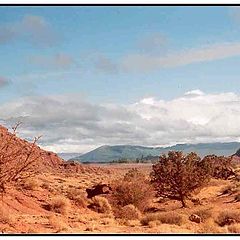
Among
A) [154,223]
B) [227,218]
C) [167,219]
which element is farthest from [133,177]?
[154,223]

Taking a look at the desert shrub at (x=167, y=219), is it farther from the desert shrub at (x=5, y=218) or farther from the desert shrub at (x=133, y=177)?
the desert shrub at (x=133, y=177)

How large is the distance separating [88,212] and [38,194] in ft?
9.59

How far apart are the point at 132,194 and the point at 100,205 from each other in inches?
57.9

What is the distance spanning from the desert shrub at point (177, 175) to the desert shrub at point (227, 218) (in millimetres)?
7278

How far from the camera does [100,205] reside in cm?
2272

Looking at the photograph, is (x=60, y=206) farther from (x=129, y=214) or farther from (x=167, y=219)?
(x=167, y=219)

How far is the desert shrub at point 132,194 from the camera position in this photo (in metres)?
22.9

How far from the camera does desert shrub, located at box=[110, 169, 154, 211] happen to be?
75.0 feet

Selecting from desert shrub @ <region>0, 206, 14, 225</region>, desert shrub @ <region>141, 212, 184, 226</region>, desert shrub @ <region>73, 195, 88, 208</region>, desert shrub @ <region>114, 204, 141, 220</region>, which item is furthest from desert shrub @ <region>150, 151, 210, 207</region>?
desert shrub @ <region>0, 206, 14, 225</region>

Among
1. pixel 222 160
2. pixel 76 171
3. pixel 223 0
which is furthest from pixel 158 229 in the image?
pixel 76 171

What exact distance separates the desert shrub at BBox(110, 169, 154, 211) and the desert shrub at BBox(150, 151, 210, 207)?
1942mm

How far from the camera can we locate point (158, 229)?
1499cm

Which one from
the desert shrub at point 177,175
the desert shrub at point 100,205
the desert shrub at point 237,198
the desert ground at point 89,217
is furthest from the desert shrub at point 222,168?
the desert shrub at point 100,205

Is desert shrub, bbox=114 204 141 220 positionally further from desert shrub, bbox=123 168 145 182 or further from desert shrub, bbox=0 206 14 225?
desert shrub, bbox=0 206 14 225
